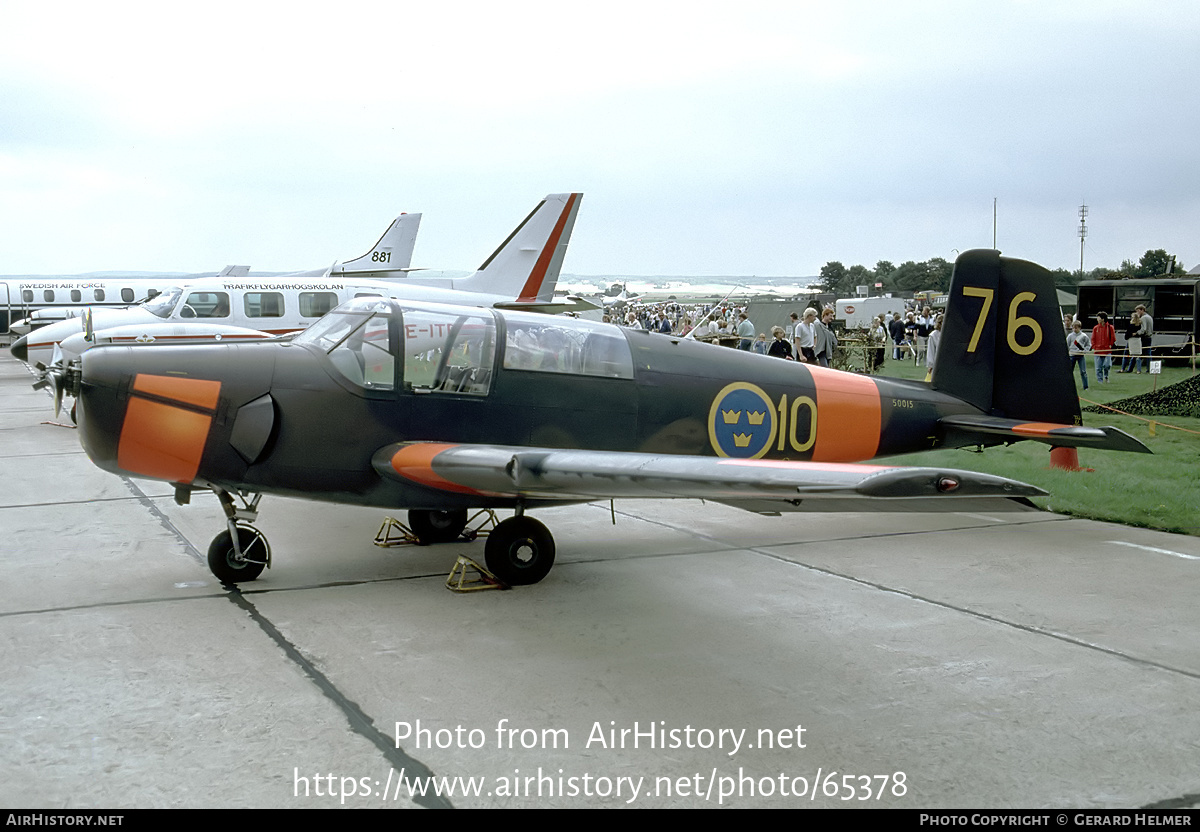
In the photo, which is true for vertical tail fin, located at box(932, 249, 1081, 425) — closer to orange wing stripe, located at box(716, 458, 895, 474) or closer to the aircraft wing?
the aircraft wing

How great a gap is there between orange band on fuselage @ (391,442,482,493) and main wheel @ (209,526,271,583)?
1.16 meters

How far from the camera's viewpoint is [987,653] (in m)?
5.10

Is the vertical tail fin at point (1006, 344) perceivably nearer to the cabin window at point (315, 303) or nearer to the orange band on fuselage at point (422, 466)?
the orange band on fuselage at point (422, 466)

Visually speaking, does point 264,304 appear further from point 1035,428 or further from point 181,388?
point 1035,428

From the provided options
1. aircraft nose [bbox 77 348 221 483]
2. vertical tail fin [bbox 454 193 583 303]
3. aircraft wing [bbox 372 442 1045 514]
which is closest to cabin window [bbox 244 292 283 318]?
vertical tail fin [bbox 454 193 583 303]

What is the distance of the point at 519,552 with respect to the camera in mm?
6391

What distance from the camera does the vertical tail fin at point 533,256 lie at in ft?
80.3

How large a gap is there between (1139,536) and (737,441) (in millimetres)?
3435

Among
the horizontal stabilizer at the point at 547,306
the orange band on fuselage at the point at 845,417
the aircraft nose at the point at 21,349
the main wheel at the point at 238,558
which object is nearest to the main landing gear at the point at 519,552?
the main wheel at the point at 238,558

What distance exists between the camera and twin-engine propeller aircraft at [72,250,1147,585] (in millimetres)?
5516

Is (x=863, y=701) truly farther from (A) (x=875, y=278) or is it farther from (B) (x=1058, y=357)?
(A) (x=875, y=278)

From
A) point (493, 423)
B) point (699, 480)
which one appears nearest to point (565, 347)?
point (493, 423)

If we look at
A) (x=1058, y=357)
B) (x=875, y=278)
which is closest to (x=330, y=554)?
(x=1058, y=357)

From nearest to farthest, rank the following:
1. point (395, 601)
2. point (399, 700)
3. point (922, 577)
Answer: point (399, 700) → point (395, 601) → point (922, 577)
